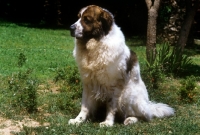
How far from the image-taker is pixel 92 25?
6152 mm

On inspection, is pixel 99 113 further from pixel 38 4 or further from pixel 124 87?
pixel 38 4

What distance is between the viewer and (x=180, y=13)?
1891 centimetres

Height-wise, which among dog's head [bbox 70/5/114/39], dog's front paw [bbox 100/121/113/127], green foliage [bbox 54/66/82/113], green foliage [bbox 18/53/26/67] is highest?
dog's head [bbox 70/5/114/39]

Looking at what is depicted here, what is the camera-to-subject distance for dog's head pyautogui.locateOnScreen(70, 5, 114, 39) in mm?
6113

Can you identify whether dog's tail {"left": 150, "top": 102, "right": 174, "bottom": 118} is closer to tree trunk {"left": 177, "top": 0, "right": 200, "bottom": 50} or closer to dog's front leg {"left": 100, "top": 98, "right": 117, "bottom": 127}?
dog's front leg {"left": 100, "top": 98, "right": 117, "bottom": 127}

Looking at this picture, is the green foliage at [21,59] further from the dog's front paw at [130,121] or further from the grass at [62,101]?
the dog's front paw at [130,121]

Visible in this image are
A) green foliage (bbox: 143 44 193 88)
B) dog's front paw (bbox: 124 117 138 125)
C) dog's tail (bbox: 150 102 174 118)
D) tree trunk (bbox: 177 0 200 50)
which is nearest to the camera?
dog's front paw (bbox: 124 117 138 125)

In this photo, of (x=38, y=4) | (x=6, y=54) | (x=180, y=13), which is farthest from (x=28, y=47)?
(x=38, y=4)

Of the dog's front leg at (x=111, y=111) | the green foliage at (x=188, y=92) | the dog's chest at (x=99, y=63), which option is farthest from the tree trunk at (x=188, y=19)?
the dog's chest at (x=99, y=63)

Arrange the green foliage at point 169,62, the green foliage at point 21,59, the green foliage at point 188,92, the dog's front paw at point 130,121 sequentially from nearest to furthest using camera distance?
1. the dog's front paw at point 130,121
2. the green foliage at point 188,92
3. the green foliage at point 169,62
4. the green foliage at point 21,59

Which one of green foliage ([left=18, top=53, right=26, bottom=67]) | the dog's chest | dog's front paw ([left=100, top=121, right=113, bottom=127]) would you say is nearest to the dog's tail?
dog's front paw ([left=100, top=121, right=113, bottom=127])

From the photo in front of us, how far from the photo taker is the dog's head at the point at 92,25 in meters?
6.11

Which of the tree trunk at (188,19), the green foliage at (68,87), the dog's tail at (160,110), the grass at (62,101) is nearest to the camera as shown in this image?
the grass at (62,101)

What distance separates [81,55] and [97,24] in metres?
0.52
